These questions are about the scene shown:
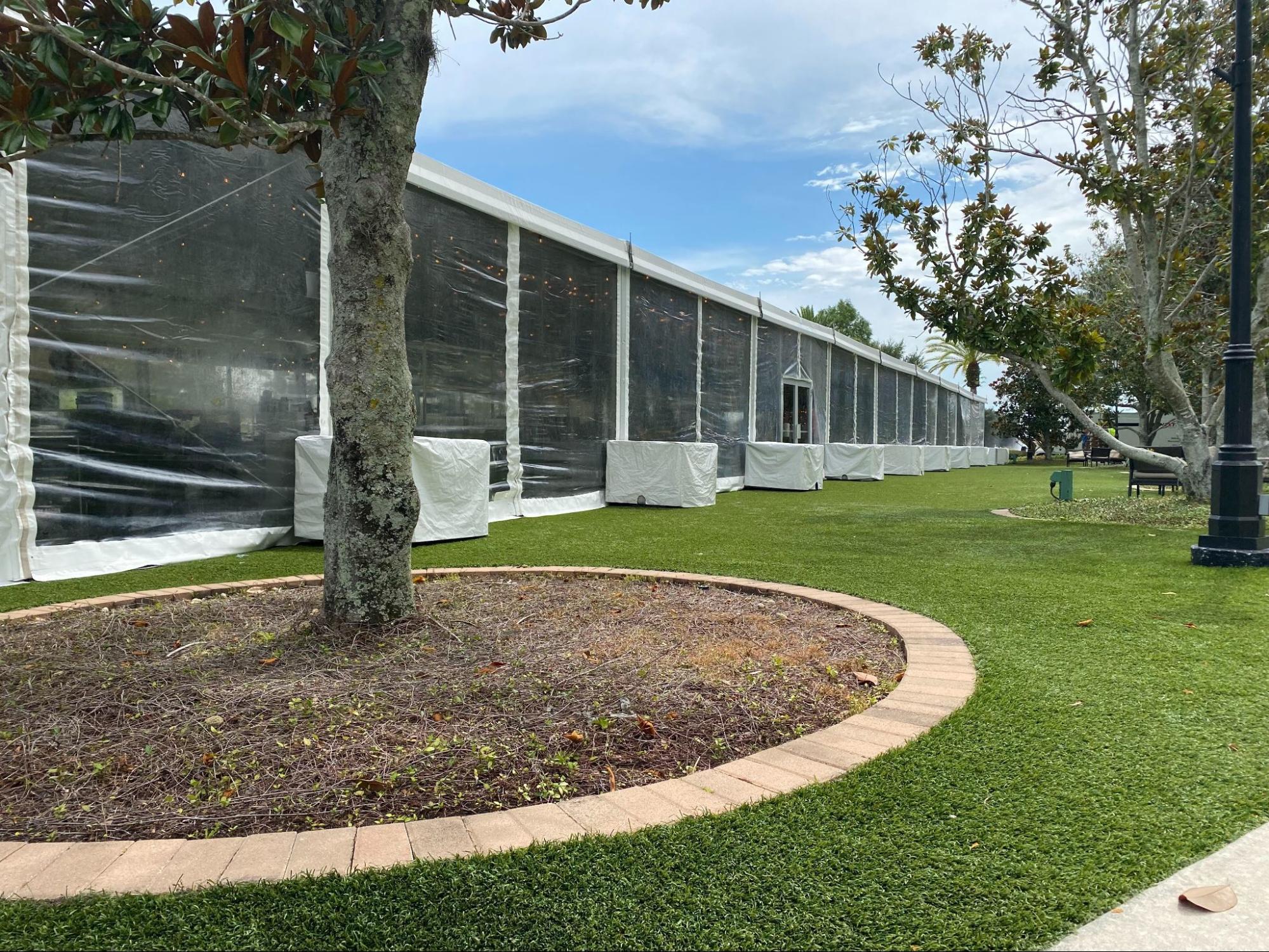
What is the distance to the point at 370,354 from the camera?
302 centimetres

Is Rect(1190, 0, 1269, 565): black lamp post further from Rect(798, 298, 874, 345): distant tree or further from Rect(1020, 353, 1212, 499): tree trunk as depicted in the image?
Rect(798, 298, 874, 345): distant tree

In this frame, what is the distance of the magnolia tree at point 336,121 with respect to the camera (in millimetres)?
2322

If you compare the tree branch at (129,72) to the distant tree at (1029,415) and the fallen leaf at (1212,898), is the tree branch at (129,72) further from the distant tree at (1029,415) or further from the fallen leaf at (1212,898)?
the distant tree at (1029,415)

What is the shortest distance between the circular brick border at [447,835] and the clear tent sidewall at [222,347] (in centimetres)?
441

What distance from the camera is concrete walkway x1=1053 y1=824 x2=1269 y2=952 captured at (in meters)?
1.36

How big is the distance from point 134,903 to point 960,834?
1682 millimetres

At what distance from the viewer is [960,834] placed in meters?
1.69

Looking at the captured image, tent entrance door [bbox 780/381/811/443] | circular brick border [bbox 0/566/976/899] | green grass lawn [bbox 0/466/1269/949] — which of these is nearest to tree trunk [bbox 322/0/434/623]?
circular brick border [bbox 0/566/976/899]

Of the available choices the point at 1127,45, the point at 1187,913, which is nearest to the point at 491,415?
the point at 1187,913

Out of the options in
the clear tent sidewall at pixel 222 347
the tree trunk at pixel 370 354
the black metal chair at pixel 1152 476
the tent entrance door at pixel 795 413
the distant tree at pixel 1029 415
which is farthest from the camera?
the distant tree at pixel 1029 415

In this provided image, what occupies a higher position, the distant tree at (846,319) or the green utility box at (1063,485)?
the distant tree at (846,319)

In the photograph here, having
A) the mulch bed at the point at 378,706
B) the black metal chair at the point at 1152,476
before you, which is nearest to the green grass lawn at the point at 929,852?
the mulch bed at the point at 378,706

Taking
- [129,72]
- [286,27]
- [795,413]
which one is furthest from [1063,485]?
[129,72]

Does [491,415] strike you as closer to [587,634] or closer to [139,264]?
[139,264]
